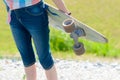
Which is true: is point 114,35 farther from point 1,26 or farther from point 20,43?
point 20,43

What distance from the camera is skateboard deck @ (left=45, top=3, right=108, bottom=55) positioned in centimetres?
378

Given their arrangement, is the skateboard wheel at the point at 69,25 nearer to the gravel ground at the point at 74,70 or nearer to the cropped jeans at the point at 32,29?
the cropped jeans at the point at 32,29

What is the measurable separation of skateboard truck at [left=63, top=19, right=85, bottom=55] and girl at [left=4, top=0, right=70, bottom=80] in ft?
0.60

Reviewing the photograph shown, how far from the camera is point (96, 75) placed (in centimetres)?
561

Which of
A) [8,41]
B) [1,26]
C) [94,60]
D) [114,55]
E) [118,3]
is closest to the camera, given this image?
[94,60]

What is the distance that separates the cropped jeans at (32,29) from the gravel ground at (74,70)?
5.03 feet

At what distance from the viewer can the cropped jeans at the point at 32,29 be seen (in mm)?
3746

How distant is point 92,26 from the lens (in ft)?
42.2

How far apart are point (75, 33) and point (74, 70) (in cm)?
218

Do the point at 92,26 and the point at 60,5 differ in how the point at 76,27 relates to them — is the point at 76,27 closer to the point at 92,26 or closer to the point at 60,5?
the point at 60,5

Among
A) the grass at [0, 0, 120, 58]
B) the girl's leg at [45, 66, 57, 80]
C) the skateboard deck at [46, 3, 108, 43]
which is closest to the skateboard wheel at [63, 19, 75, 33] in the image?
the skateboard deck at [46, 3, 108, 43]

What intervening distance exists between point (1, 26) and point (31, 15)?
927 centimetres

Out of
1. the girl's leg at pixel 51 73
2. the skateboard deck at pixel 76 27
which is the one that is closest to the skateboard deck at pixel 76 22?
the skateboard deck at pixel 76 27

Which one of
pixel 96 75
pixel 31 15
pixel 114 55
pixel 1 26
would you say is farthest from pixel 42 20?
pixel 1 26
